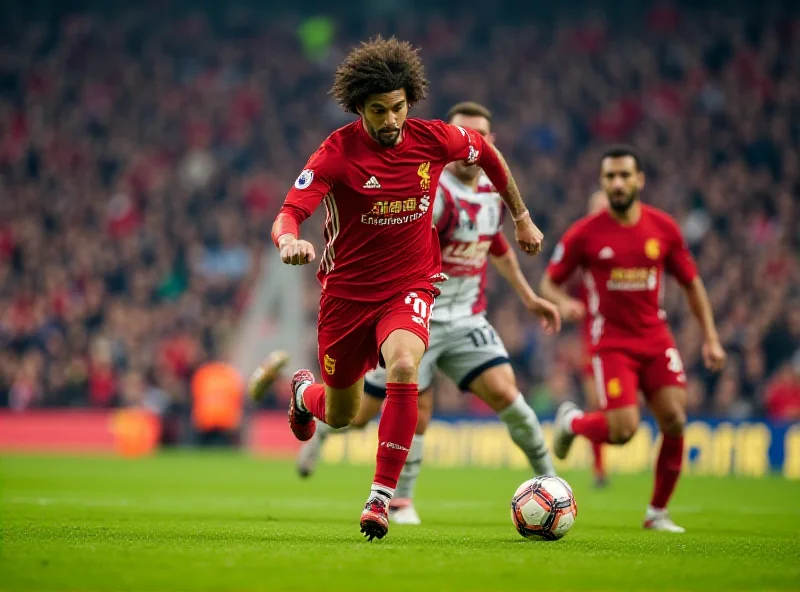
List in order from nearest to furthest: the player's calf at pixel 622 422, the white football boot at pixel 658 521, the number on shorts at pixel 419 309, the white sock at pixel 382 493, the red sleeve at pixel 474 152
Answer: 1. the white sock at pixel 382 493
2. the number on shorts at pixel 419 309
3. the red sleeve at pixel 474 152
4. the white football boot at pixel 658 521
5. the player's calf at pixel 622 422

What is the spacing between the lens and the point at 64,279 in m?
25.2

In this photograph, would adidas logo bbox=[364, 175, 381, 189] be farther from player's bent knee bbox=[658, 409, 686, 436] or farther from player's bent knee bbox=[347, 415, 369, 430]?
player's bent knee bbox=[658, 409, 686, 436]

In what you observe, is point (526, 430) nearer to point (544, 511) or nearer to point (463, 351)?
point (463, 351)

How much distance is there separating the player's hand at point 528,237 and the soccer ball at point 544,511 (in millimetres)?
1368

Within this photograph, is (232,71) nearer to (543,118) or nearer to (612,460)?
(543,118)

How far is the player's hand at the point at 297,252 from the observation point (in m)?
5.81

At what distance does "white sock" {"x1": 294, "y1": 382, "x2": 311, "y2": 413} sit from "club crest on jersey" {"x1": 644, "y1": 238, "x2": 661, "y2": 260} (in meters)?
2.80

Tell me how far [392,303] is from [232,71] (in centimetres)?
2466

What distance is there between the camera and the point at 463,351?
859cm

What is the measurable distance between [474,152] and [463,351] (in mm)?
1872

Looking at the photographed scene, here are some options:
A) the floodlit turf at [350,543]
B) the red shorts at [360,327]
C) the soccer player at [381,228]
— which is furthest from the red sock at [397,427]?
the floodlit turf at [350,543]

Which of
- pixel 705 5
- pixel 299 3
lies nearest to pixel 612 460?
pixel 705 5

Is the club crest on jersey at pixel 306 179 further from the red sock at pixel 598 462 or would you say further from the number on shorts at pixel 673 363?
the red sock at pixel 598 462

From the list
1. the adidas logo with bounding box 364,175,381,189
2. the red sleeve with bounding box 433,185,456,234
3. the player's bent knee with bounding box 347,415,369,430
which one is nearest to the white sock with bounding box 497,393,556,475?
the player's bent knee with bounding box 347,415,369,430
